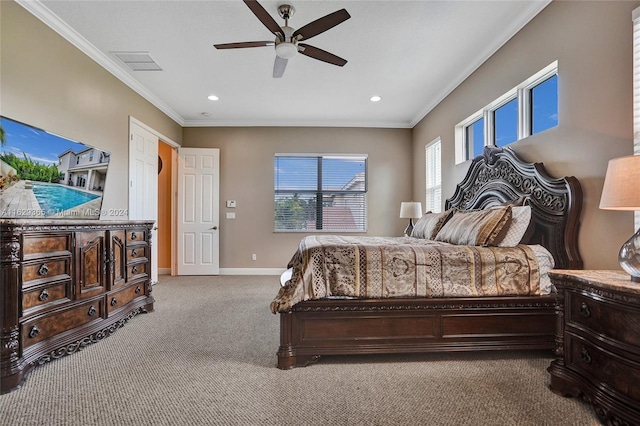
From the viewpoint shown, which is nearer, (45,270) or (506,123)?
(45,270)

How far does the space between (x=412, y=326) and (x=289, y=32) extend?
240 cm

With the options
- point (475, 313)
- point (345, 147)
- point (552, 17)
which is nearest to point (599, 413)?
point (475, 313)

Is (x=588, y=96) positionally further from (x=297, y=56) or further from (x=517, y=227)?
(x=297, y=56)

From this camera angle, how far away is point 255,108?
487 cm

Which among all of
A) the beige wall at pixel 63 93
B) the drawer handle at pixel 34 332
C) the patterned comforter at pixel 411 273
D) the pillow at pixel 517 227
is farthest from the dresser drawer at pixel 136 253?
the pillow at pixel 517 227

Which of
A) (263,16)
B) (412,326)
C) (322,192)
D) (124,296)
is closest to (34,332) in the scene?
(124,296)

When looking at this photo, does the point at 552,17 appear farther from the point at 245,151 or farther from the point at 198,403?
the point at 245,151

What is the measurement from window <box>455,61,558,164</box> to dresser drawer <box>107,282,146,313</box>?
13.3ft

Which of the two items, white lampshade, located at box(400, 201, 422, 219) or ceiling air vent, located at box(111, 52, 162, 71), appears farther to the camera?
white lampshade, located at box(400, 201, 422, 219)

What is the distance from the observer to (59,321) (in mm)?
2143

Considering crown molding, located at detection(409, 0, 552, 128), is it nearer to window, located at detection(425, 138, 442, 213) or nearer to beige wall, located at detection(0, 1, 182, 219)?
window, located at detection(425, 138, 442, 213)

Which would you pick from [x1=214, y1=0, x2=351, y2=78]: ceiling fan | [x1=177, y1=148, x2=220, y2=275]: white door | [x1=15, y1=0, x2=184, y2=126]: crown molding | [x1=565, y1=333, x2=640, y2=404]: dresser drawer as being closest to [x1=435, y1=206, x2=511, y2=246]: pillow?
[x1=565, y1=333, x2=640, y2=404]: dresser drawer

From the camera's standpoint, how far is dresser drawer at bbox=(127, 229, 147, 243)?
3016mm

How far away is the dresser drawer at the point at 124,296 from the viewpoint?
8.78 ft
